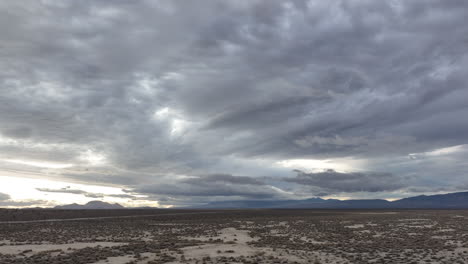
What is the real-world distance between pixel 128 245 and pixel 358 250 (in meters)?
23.4

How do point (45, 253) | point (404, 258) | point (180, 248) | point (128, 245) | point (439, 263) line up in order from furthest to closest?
1. point (128, 245)
2. point (180, 248)
3. point (45, 253)
4. point (404, 258)
5. point (439, 263)

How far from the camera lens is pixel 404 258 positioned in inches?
1048

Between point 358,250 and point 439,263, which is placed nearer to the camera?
point 439,263

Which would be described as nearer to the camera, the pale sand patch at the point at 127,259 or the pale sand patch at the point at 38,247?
the pale sand patch at the point at 127,259

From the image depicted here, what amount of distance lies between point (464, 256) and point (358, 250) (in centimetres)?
847

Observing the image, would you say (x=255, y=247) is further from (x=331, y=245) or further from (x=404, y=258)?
(x=404, y=258)

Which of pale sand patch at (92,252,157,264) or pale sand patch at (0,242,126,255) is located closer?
pale sand patch at (92,252,157,264)

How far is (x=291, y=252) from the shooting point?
30.0m

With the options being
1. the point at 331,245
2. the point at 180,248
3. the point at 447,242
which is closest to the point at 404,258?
the point at 331,245

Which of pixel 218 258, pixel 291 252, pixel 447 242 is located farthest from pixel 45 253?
pixel 447 242

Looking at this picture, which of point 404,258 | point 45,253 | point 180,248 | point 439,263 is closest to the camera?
point 439,263

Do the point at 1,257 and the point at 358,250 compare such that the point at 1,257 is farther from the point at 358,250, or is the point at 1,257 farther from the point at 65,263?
the point at 358,250

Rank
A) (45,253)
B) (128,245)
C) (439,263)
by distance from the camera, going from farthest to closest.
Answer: (128,245) < (45,253) < (439,263)

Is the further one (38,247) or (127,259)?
(38,247)
